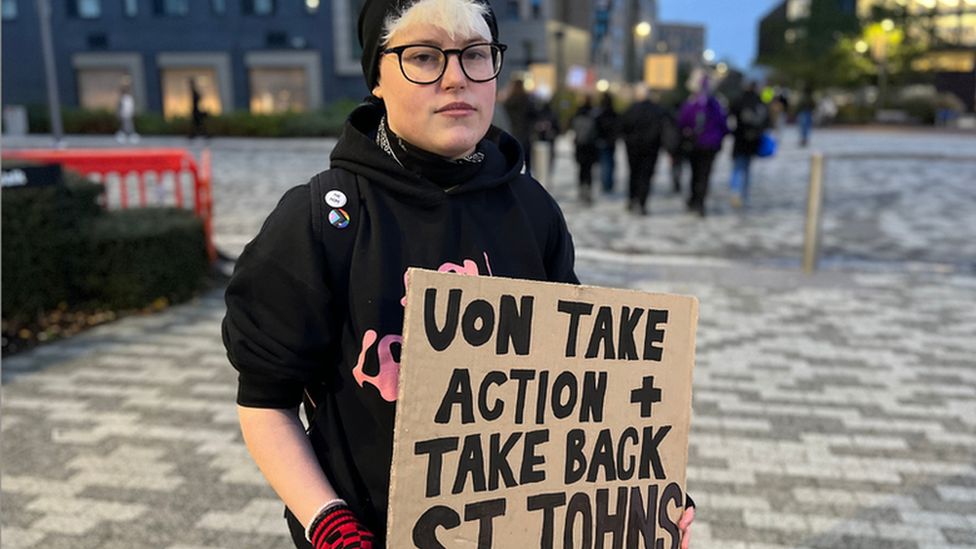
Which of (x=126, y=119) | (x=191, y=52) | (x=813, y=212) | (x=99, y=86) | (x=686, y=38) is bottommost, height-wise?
(x=813, y=212)

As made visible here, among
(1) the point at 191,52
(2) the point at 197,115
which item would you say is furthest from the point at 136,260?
(1) the point at 191,52

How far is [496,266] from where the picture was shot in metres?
1.54

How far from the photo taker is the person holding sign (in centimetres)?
141

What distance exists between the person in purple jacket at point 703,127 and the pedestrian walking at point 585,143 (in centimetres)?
164

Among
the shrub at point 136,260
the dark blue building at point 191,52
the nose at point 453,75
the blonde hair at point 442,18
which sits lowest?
the shrub at point 136,260

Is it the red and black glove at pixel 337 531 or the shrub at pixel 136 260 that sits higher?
the red and black glove at pixel 337 531

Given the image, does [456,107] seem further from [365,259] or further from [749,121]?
[749,121]

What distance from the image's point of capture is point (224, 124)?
28.8 metres

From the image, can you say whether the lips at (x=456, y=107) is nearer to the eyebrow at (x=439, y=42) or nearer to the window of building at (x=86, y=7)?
the eyebrow at (x=439, y=42)

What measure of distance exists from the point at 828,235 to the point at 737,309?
4527 mm

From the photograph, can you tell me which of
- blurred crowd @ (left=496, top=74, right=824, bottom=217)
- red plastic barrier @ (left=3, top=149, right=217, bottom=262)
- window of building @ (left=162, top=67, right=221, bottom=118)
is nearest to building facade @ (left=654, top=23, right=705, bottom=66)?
window of building @ (left=162, top=67, right=221, bottom=118)

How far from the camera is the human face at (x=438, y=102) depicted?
55.4 inches

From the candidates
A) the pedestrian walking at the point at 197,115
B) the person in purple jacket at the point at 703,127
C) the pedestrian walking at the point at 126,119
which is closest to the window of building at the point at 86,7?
the pedestrian walking at the point at 126,119

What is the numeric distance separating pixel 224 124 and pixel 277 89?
11001mm
